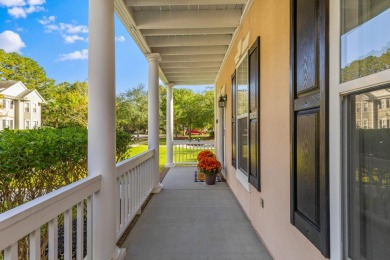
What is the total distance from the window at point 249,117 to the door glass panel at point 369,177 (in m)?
1.62

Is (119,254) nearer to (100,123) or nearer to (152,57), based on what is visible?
(100,123)

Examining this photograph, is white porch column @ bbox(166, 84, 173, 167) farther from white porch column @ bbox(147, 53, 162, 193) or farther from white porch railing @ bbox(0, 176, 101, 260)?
white porch railing @ bbox(0, 176, 101, 260)

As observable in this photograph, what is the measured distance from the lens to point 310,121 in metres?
1.55

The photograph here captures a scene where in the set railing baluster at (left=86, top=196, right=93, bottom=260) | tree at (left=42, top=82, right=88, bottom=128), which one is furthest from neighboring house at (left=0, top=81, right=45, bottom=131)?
railing baluster at (left=86, top=196, right=93, bottom=260)

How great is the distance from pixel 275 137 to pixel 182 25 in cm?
244

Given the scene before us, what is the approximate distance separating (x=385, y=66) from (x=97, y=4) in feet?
7.23

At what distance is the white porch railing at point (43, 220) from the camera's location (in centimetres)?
107

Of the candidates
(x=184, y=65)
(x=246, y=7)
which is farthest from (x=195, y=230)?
(x=184, y=65)

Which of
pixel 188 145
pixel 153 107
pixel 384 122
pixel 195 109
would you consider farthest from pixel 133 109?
pixel 384 122

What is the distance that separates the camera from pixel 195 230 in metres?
3.11

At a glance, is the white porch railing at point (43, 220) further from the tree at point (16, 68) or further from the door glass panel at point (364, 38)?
the tree at point (16, 68)

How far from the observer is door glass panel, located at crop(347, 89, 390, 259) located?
1.02 metres

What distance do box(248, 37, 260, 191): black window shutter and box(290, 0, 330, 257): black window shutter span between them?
1044 mm

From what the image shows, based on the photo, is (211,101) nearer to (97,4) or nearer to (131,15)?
(131,15)
